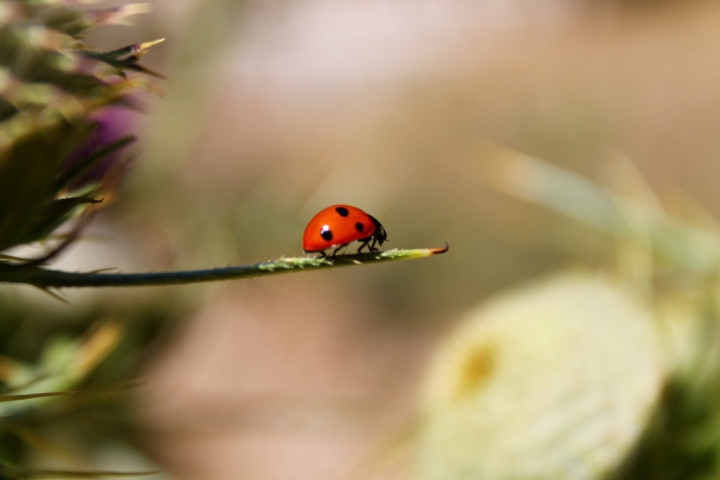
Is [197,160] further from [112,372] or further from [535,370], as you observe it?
[535,370]

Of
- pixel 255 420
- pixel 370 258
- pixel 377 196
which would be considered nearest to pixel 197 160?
pixel 377 196

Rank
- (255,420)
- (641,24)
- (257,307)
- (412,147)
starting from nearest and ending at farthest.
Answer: (255,420) < (257,307) < (412,147) < (641,24)

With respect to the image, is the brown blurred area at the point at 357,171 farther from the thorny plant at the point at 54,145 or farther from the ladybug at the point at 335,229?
the thorny plant at the point at 54,145

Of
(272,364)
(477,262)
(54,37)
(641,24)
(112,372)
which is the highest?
(641,24)

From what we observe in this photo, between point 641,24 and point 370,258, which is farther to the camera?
point 641,24

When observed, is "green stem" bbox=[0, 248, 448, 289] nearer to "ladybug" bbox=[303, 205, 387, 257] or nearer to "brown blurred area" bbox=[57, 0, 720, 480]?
"ladybug" bbox=[303, 205, 387, 257]

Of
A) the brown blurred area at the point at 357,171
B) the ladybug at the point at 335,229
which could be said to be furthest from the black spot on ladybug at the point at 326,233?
the brown blurred area at the point at 357,171

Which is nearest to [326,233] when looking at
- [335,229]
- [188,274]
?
[335,229]
